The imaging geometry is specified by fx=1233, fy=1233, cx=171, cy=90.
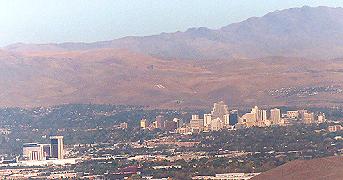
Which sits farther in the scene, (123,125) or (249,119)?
(123,125)

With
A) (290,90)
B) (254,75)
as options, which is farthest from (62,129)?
(254,75)

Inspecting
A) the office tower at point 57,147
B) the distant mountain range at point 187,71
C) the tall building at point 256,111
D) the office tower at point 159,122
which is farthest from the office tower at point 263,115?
the office tower at point 57,147

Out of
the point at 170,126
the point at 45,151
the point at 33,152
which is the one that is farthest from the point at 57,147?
the point at 170,126

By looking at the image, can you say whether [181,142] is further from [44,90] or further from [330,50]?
[330,50]

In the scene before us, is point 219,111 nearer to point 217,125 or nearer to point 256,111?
point 256,111

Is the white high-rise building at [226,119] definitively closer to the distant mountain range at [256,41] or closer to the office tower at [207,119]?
the office tower at [207,119]

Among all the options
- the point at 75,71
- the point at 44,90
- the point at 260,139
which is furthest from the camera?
the point at 75,71
